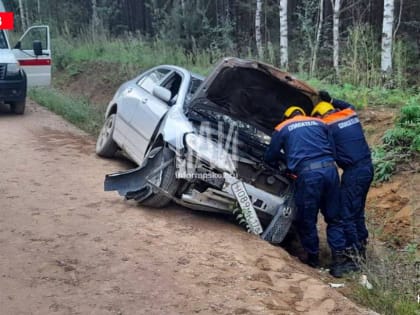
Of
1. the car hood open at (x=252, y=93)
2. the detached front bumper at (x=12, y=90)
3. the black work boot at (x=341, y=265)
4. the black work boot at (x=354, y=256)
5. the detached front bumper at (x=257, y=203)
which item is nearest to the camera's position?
the black work boot at (x=354, y=256)

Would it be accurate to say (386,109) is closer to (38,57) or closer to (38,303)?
(38,303)

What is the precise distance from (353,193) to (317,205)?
47 centimetres

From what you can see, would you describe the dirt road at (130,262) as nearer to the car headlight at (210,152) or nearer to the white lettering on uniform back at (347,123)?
the car headlight at (210,152)

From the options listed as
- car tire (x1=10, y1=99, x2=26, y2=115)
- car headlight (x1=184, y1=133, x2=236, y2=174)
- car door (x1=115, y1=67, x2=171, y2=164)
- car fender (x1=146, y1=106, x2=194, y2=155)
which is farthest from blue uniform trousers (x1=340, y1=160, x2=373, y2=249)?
car tire (x1=10, y1=99, x2=26, y2=115)

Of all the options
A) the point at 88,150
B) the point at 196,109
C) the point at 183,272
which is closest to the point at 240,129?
the point at 196,109

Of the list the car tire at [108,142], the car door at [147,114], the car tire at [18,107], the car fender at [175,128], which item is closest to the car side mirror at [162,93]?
the car door at [147,114]

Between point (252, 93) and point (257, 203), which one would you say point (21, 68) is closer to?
point (252, 93)

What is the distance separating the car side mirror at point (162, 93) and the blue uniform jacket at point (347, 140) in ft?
7.11

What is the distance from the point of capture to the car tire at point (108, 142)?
32.3 feet

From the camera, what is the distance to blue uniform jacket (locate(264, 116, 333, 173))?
6.37m

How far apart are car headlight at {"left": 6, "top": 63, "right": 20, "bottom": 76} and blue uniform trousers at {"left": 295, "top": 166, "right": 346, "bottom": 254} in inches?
349

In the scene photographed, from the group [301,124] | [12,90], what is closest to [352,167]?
[301,124]

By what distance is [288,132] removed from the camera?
6.48 m

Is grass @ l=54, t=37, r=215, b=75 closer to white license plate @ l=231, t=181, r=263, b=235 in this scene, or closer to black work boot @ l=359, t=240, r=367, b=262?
white license plate @ l=231, t=181, r=263, b=235
